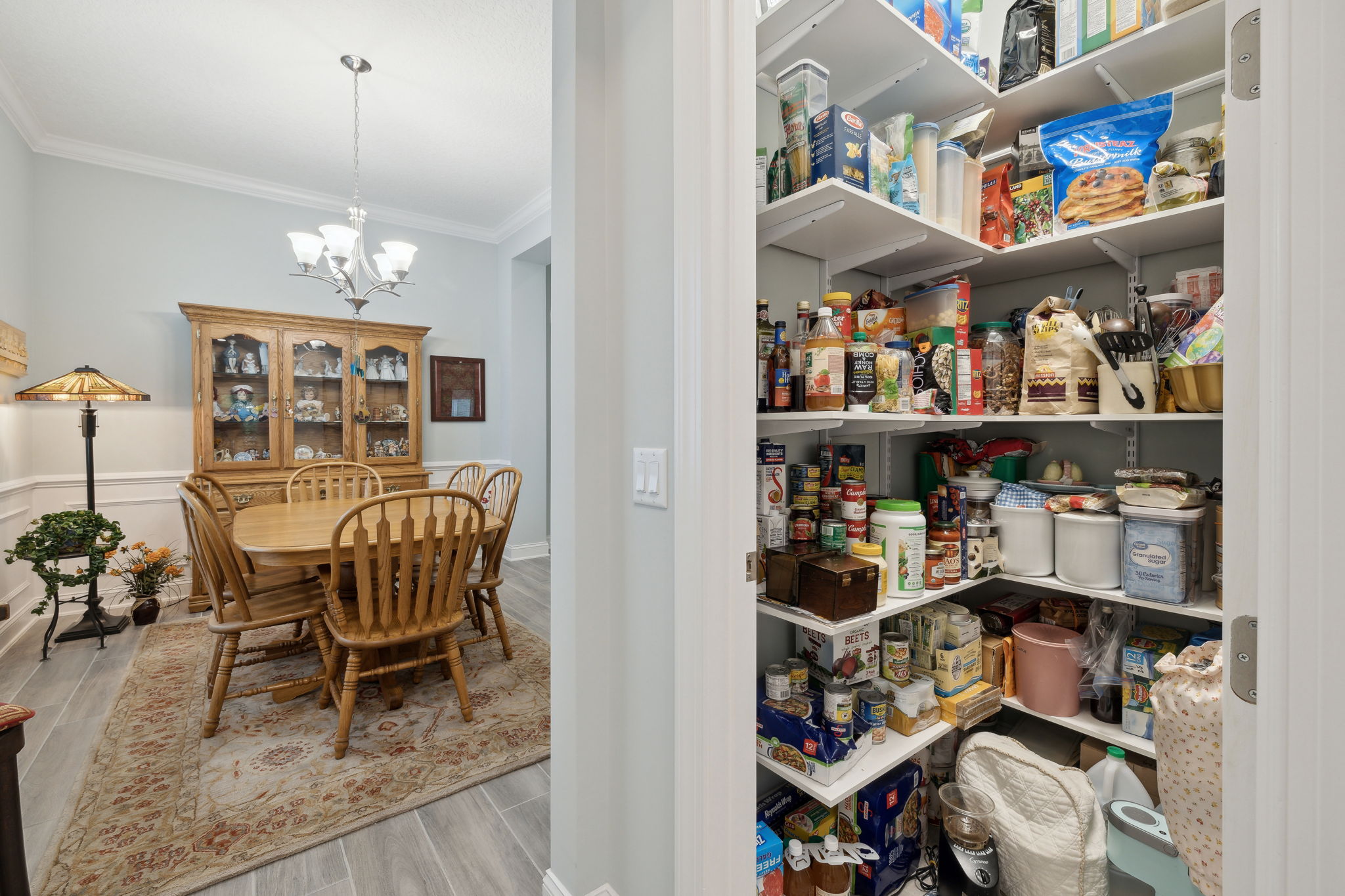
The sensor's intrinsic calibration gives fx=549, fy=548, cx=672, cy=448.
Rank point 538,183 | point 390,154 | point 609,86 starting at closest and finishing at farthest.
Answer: point 609,86 < point 390,154 < point 538,183

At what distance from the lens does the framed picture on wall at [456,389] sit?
A: 183 inches

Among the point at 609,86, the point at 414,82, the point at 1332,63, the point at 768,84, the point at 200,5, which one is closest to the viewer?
the point at 1332,63

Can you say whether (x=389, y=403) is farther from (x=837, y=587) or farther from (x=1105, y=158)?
(x=1105, y=158)

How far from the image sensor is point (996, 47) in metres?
1.86

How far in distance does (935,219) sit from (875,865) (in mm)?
1689

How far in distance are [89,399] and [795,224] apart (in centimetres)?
392

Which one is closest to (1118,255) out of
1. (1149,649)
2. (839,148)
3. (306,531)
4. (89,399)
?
(839,148)

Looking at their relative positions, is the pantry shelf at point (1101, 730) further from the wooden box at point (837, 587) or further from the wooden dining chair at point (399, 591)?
the wooden dining chair at point (399, 591)

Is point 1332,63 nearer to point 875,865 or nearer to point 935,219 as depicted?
point 935,219

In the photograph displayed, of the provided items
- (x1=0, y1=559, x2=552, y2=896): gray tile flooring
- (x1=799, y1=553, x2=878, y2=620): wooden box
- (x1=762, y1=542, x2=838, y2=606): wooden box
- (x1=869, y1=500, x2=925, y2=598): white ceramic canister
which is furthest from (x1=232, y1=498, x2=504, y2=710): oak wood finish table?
(x1=869, y1=500, x2=925, y2=598): white ceramic canister

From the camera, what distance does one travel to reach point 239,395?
3.77 metres

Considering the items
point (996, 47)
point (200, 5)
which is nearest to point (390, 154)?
point (200, 5)

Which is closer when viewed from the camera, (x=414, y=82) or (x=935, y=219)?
(x=935, y=219)

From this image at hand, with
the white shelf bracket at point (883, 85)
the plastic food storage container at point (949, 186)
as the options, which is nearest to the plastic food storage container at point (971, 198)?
the plastic food storage container at point (949, 186)
